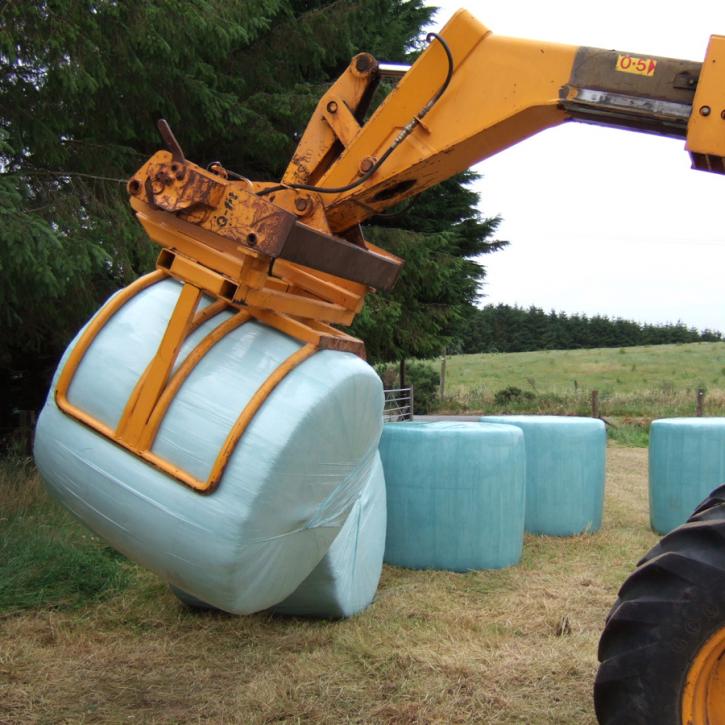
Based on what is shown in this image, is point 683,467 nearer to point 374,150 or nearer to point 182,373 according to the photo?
point 374,150

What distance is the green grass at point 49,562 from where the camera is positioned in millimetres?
5488

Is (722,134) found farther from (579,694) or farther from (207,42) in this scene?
(207,42)

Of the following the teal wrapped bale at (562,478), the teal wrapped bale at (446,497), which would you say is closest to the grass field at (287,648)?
the teal wrapped bale at (446,497)

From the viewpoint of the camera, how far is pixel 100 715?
393 centimetres

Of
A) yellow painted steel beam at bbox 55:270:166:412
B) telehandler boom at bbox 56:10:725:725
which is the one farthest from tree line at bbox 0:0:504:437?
yellow painted steel beam at bbox 55:270:166:412

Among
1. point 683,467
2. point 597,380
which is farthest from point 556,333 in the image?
point 683,467

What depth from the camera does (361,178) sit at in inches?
157

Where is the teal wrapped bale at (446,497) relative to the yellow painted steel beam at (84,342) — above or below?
below

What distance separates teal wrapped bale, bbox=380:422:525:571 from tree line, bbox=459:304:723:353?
49080mm

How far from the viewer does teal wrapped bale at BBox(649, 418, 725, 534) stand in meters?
8.24

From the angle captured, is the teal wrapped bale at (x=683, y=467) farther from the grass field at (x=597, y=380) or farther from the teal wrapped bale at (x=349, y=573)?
the grass field at (x=597, y=380)

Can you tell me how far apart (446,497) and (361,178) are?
3347 millimetres

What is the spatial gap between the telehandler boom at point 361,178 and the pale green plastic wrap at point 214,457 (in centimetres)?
6

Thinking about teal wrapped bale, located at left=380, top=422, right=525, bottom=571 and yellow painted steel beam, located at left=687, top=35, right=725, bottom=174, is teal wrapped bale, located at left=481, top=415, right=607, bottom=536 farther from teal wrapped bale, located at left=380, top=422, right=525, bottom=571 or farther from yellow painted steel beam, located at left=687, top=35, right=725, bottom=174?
yellow painted steel beam, located at left=687, top=35, right=725, bottom=174
